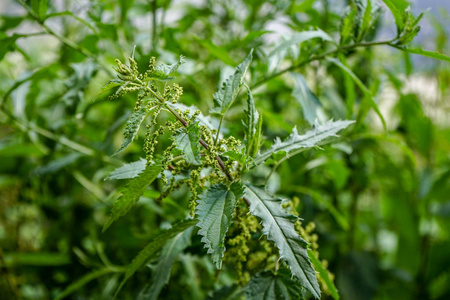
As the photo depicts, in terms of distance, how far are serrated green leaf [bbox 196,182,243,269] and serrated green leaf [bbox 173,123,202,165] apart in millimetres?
69

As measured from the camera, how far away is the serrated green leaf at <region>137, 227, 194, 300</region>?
659 mm

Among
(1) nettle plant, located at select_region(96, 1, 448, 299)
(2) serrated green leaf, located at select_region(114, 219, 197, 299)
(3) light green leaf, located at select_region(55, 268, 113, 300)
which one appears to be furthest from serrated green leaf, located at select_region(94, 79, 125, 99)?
(3) light green leaf, located at select_region(55, 268, 113, 300)

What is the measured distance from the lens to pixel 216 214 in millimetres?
513

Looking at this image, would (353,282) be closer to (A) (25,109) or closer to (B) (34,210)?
(A) (25,109)

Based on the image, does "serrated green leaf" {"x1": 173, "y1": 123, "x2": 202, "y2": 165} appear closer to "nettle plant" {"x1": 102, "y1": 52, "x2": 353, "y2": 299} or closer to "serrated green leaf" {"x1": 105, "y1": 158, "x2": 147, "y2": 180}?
"nettle plant" {"x1": 102, "y1": 52, "x2": 353, "y2": 299}

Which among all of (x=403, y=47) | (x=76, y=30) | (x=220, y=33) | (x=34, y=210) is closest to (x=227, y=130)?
(x=403, y=47)

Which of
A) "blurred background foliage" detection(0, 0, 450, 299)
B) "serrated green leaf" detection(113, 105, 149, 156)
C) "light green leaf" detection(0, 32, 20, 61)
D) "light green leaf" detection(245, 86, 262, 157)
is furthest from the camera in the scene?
"blurred background foliage" detection(0, 0, 450, 299)

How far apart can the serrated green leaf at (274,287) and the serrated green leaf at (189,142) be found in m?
0.24

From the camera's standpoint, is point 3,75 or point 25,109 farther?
point 3,75

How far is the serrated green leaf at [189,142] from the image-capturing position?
48cm

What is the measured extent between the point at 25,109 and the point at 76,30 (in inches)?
20.4

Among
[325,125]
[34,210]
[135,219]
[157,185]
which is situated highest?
[325,125]

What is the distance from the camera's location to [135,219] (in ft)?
4.25

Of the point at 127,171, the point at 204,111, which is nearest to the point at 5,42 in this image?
the point at 127,171
